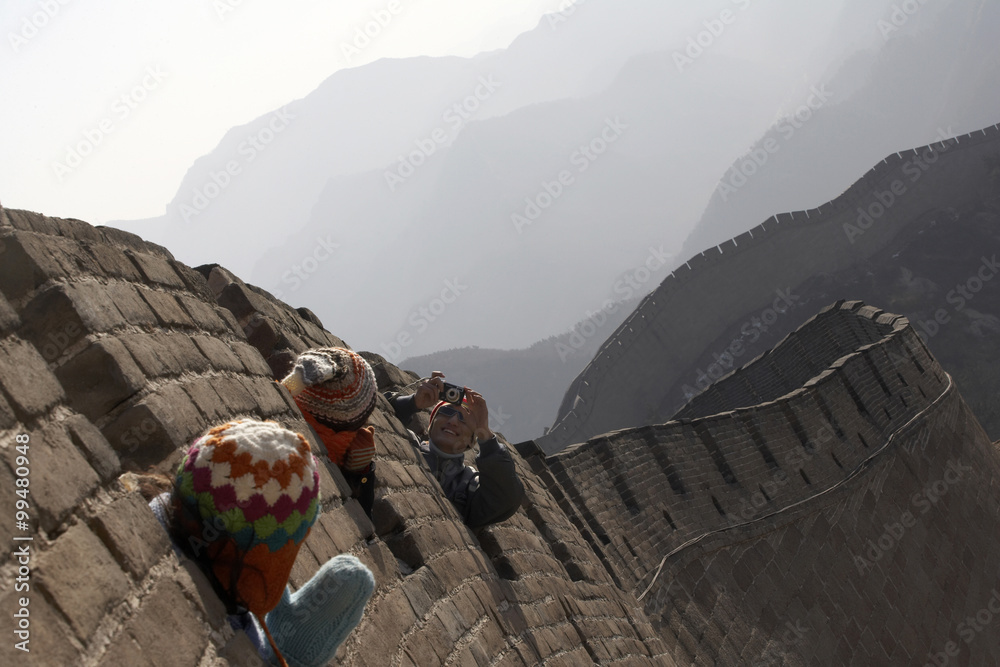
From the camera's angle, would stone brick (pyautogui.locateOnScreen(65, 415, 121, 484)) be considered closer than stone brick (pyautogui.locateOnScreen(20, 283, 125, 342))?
Yes

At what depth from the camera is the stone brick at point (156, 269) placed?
2.28 metres

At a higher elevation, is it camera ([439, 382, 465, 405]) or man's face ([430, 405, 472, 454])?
camera ([439, 382, 465, 405])

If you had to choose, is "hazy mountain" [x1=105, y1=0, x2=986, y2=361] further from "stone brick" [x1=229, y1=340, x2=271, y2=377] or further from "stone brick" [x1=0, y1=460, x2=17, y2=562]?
"stone brick" [x1=0, y1=460, x2=17, y2=562]

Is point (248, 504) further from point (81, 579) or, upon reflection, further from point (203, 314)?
point (203, 314)

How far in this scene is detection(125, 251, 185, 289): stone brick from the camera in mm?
2275

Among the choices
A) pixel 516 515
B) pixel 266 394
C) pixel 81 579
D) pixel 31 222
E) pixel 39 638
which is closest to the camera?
pixel 39 638

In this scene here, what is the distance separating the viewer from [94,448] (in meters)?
1.42

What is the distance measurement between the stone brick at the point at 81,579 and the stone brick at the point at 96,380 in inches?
22.5

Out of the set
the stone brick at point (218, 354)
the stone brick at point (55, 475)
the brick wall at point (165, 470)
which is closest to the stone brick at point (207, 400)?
the brick wall at point (165, 470)

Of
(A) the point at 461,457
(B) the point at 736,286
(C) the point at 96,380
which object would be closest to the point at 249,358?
(C) the point at 96,380

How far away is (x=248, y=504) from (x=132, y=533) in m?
0.20

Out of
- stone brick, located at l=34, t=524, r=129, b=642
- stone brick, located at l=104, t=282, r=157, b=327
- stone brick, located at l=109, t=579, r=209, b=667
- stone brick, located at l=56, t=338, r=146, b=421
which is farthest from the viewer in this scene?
stone brick, located at l=104, t=282, r=157, b=327

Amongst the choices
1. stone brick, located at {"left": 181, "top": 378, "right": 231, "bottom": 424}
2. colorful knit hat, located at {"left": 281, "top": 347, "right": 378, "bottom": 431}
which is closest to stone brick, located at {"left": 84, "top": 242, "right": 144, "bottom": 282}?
stone brick, located at {"left": 181, "top": 378, "right": 231, "bottom": 424}

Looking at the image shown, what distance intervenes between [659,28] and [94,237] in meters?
178
